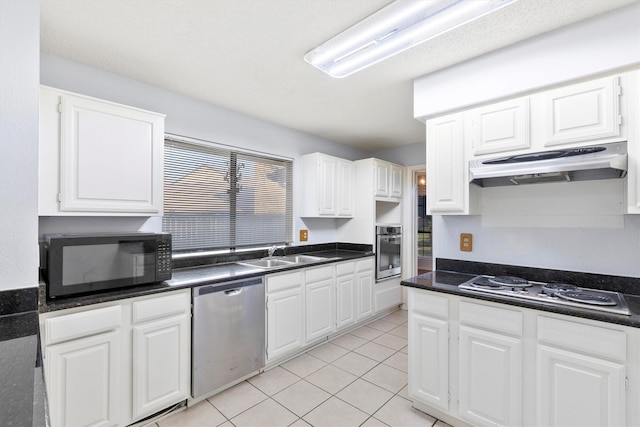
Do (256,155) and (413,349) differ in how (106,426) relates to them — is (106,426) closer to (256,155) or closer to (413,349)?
(413,349)

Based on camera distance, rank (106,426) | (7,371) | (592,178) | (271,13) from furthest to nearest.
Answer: (592,178)
(106,426)
(271,13)
(7,371)

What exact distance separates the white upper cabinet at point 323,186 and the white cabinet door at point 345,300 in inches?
33.1

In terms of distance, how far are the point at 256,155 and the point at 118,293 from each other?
6.50ft

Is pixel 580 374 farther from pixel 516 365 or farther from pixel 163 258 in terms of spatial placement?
pixel 163 258

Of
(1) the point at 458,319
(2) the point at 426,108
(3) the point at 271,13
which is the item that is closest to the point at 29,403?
(3) the point at 271,13

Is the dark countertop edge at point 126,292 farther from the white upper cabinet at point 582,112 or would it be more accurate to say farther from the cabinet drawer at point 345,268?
the white upper cabinet at point 582,112

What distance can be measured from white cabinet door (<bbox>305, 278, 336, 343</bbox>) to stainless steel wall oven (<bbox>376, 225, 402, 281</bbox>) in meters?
0.96

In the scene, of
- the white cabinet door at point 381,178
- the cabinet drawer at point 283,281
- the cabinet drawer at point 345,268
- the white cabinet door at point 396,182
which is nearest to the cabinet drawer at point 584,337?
the cabinet drawer at point 283,281

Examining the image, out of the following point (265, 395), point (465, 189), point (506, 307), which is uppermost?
point (465, 189)

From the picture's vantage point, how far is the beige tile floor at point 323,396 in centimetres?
200

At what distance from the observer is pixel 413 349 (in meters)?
2.10

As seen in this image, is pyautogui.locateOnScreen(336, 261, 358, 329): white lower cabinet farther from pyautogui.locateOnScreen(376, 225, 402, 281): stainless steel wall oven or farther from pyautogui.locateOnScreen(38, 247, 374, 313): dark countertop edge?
pyautogui.locateOnScreen(38, 247, 374, 313): dark countertop edge

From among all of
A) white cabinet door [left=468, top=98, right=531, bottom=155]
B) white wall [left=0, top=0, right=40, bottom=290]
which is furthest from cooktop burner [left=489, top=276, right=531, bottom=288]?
white wall [left=0, top=0, right=40, bottom=290]

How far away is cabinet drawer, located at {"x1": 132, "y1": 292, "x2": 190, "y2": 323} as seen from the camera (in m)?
1.87
